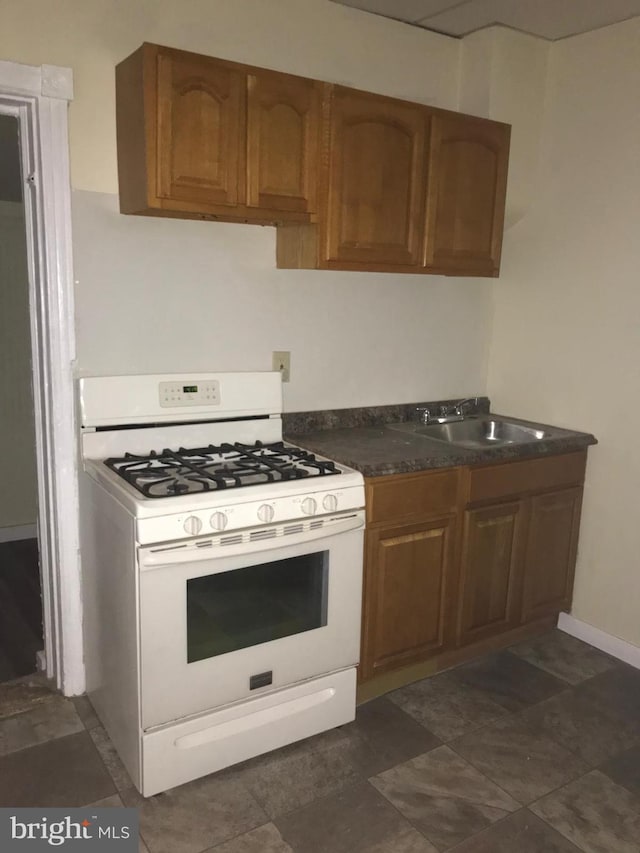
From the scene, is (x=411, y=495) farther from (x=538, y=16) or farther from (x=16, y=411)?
(x=16, y=411)

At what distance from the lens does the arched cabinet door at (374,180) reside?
7.72 ft

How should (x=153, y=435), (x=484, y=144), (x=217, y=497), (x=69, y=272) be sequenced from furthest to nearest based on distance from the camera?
(x=484, y=144)
(x=153, y=435)
(x=69, y=272)
(x=217, y=497)

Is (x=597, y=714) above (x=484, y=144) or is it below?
below

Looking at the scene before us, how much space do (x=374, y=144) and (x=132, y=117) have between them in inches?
32.1

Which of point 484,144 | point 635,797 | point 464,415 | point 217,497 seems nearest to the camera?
point 217,497

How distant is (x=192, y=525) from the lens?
74.4 inches

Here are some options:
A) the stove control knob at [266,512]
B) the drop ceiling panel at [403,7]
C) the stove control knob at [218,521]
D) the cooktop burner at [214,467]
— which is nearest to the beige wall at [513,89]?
the drop ceiling panel at [403,7]

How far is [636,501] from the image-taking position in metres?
2.78

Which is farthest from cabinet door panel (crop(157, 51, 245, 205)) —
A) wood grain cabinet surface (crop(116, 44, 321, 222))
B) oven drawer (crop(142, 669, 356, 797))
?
oven drawer (crop(142, 669, 356, 797))

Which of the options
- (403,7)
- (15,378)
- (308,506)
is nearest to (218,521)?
(308,506)

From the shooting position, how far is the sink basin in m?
2.99

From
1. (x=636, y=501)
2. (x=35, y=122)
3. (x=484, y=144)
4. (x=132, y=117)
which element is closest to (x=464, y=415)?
(x=636, y=501)

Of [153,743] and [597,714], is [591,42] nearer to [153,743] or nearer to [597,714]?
[597,714]

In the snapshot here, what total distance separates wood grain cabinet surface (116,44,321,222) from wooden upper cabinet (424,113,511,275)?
1.73 ft
